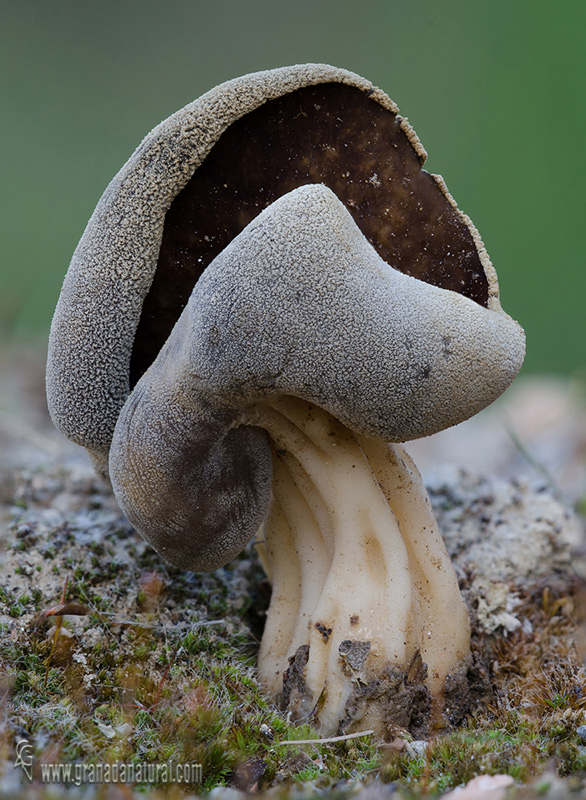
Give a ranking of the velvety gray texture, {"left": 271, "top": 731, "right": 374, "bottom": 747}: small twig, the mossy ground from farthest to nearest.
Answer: the velvety gray texture, {"left": 271, "top": 731, "right": 374, "bottom": 747}: small twig, the mossy ground

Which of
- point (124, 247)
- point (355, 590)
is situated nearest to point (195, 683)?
point (355, 590)

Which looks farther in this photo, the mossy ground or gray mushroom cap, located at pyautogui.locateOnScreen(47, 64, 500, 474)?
gray mushroom cap, located at pyautogui.locateOnScreen(47, 64, 500, 474)

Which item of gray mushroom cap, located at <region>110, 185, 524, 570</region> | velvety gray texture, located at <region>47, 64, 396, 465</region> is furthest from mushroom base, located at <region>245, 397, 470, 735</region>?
velvety gray texture, located at <region>47, 64, 396, 465</region>

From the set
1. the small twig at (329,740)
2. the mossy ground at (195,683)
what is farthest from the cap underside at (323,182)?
the small twig at (329,740)

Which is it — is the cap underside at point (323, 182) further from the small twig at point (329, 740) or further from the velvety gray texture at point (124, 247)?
the small twig at point (329, 740)

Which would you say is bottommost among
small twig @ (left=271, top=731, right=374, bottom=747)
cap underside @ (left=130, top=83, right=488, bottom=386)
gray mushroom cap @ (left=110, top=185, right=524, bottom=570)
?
small twig @ (left=271, top=731, right=374, bottom=747)

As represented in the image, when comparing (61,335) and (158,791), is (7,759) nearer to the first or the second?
(158,791)

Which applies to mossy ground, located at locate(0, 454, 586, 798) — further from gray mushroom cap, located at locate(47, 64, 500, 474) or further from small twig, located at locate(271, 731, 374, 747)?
gray mushroom cap, located at locate(47, 64, 500, 474)
